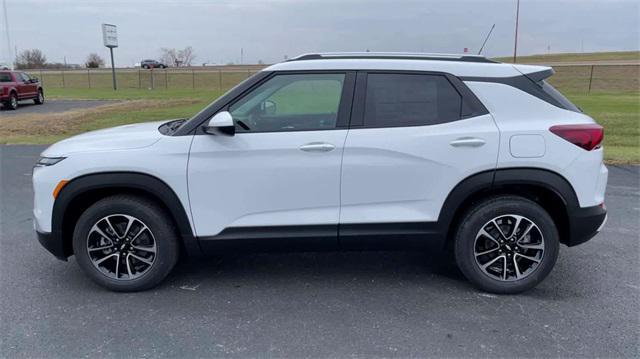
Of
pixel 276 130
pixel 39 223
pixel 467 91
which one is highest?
pixel 467 91

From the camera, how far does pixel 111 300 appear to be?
367 centimetres

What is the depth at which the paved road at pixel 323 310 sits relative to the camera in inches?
119

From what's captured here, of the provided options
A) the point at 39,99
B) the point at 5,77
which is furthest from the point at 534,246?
the point at 39,99

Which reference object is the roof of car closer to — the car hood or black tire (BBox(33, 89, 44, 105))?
the car hood

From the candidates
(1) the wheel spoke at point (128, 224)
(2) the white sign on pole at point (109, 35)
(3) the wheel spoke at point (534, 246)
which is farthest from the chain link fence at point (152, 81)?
(3) the wheel spoke at point (534, 246)

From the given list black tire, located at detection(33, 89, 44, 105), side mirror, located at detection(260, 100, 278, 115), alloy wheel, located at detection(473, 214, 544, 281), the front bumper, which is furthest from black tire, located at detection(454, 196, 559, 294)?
black tire, located at detection(33, 89, 44, 105)

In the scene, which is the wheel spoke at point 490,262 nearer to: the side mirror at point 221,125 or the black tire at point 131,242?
the side mirror at point 221,125

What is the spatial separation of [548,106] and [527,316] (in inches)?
60.3

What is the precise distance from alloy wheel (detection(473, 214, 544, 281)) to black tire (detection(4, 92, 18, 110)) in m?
23.0

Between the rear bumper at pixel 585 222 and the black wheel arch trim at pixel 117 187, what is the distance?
286 centimetres

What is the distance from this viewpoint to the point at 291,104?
12.5ft

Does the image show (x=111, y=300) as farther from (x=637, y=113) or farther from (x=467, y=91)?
(x=637, y=113)

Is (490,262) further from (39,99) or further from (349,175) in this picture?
(39,99)

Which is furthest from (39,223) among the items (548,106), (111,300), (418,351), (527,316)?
(548,106)
